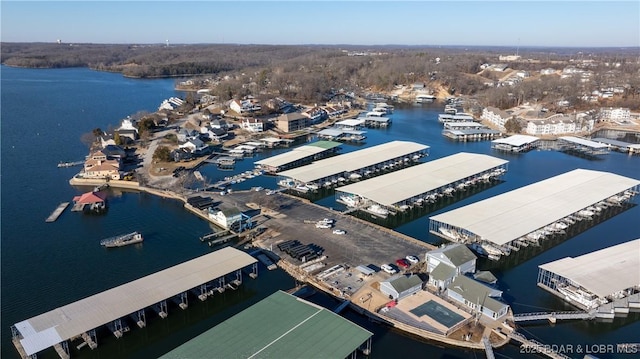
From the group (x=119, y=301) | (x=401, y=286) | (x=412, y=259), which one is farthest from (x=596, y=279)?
(x=119, y=301)

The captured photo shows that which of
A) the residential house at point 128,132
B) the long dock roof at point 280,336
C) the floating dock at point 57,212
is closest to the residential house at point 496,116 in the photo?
the residential house at point 128,132

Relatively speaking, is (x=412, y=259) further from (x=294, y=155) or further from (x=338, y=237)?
(x=294, y=155)

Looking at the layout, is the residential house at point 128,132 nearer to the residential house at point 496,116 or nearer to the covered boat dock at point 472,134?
the covered boat dock at point 472,134

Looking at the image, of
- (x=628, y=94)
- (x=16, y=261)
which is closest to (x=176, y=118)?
(x=16, y=261)

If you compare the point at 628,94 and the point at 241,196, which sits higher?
the point at 628,94

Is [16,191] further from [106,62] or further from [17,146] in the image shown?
[106,62]

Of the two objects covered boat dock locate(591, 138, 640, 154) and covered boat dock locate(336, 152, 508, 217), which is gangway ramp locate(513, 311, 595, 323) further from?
covered boat dock locate(591, 138, 640, 154)
